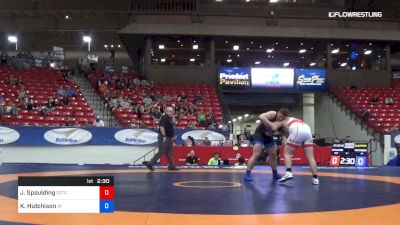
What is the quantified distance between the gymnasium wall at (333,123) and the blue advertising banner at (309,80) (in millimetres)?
899

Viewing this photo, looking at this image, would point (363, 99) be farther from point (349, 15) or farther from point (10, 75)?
point (10, 75)

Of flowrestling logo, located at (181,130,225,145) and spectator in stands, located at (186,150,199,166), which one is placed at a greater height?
flowrestling logo, located at (181,130,225,145)

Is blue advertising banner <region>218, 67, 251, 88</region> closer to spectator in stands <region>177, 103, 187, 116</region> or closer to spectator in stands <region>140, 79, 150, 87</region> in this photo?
spectator in stands <region>140, 79, 150, 87</region>

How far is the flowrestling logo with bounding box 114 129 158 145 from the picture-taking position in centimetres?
1675

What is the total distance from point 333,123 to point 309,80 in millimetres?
2726

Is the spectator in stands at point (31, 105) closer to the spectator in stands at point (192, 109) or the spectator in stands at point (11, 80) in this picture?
the spectator in stands at point (11, 80)

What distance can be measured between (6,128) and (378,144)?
15.0m

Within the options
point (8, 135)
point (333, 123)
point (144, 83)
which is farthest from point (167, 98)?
point (333, 123)

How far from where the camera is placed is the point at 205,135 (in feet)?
57.8

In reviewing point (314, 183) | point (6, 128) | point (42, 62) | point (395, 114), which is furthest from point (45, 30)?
point (314, 183)

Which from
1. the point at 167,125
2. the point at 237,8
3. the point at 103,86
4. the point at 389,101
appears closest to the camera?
the point at 167,125

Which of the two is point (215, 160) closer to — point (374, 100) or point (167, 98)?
point (167, 98)

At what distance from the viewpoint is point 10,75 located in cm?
2248

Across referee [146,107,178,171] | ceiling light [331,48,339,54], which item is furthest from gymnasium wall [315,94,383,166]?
referee [146,107,178,171]
